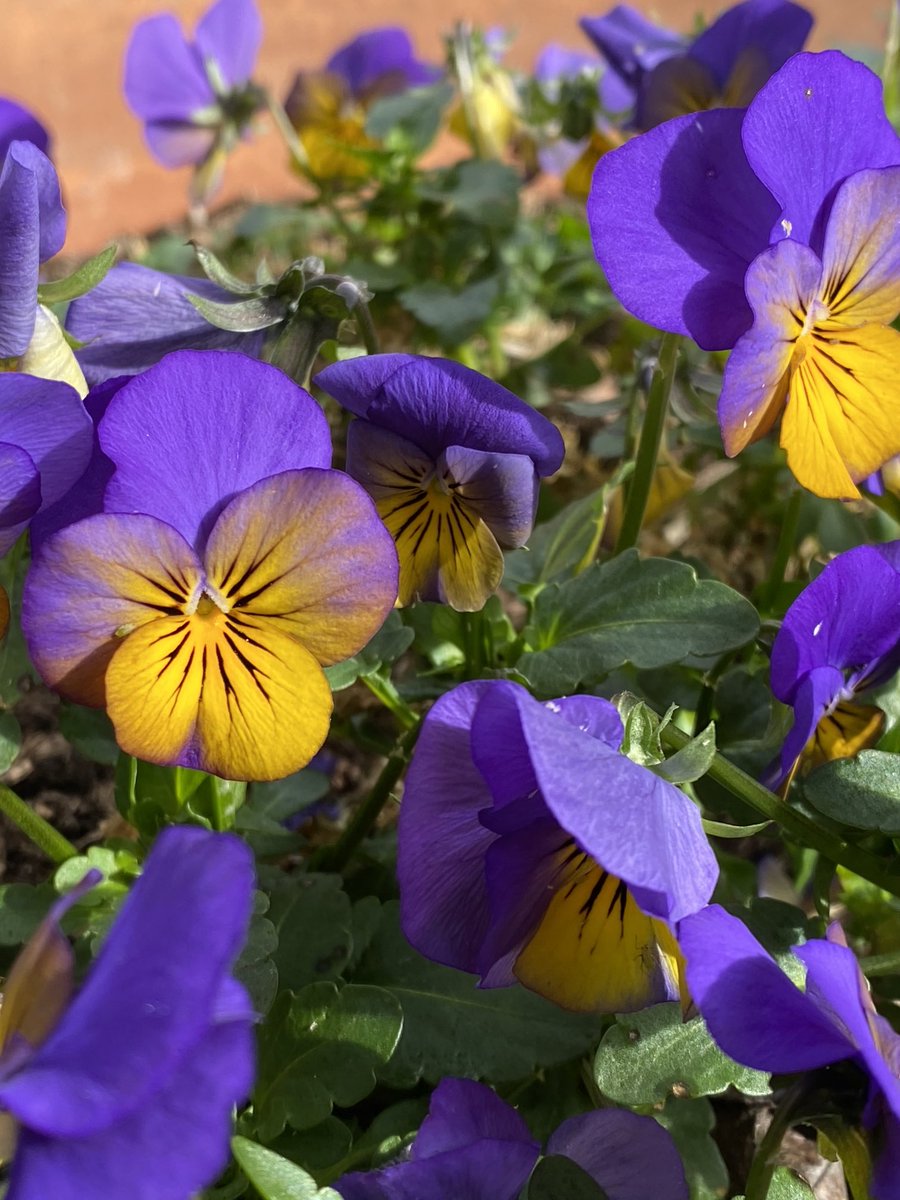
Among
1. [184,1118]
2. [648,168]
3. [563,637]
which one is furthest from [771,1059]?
[648,168]

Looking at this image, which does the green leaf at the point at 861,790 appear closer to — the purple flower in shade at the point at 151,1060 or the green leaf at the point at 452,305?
the purple flower in shade at the point at 151,1060

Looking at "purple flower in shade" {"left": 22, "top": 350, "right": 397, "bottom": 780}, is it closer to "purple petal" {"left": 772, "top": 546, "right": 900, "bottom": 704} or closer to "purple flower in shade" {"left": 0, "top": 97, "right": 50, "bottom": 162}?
"purple petal" {"left": 772, "top": 546, "right": 900, "bottom": 704}

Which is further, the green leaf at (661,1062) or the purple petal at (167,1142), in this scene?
the green leaf at (661,1062)

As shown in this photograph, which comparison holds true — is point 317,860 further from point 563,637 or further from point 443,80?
point 443,80

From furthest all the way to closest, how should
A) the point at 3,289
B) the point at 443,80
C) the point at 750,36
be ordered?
the point at 443,80 → the point at 750,36 → the point at 3,289

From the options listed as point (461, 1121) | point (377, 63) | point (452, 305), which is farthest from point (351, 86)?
point (461, 1121)

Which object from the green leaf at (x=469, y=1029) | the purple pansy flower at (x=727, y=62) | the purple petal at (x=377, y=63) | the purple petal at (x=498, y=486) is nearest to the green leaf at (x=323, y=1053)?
the green leaf at (x=469, y=1029)

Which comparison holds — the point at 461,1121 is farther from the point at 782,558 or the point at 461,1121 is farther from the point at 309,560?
the point at 782,558
